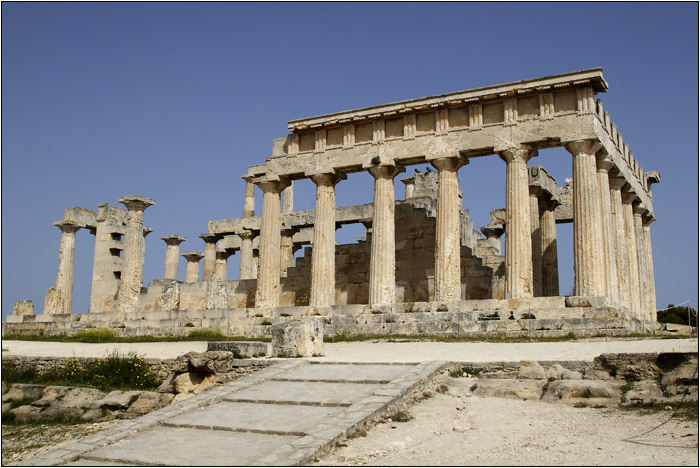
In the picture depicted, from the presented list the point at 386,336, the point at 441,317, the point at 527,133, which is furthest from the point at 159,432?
the point at 527,133

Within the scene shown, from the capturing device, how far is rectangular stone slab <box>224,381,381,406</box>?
36.0 feet

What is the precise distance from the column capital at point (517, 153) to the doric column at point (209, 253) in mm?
21745

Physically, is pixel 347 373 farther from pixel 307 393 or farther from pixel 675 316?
pixel 675 316

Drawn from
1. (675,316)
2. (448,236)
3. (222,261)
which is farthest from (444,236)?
(222,261)

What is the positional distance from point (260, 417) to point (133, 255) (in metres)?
25.4

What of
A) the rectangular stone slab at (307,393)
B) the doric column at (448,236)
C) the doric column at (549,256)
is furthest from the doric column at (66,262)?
the rectangular stone slab at (307,393)

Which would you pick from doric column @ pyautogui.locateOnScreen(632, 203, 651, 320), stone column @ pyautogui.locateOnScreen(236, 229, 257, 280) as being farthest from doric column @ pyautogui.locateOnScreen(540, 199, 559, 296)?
stone column @ pyautogui.locateOnScreen(236, 229, 257, 280)

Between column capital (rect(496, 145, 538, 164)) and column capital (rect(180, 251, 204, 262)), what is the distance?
80.6 ft

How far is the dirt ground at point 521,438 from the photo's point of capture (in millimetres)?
8023

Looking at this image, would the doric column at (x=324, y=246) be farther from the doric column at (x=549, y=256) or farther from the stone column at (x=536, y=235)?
the doric column at (x=549, y=256)

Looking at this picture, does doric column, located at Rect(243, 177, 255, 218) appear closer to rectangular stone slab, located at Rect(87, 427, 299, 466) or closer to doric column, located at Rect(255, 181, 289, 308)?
doric column, located at Rect(255, 181, 289, 308)

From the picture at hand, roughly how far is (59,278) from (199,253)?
8.23 m

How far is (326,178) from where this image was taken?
94.0 ft

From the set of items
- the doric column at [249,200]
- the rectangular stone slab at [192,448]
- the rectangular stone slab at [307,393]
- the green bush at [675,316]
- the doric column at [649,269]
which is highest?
the doric column at [249,200]
